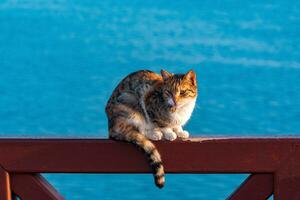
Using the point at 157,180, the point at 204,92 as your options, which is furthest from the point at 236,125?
the point at 157,180

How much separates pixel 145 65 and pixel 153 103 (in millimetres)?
5914

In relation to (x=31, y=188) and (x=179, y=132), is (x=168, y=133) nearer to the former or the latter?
(x=179, y=132)

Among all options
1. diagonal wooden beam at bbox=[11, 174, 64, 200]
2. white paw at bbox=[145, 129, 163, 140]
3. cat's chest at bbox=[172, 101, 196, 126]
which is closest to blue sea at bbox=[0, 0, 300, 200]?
cat's chest at bbox=[172, 101, 196, 126]

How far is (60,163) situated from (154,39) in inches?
312

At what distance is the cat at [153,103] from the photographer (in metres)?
2.98

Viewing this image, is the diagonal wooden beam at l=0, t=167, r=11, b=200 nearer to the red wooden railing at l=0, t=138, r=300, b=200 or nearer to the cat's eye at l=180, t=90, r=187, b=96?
the red wooden railing at l=0, t=138, r=300, b=200

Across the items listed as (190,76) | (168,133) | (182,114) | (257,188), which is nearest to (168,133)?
(168,133)

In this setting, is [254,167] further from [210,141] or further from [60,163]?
[60,163]

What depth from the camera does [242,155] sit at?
2.27 meters

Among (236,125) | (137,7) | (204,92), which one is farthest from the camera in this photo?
(137,7)

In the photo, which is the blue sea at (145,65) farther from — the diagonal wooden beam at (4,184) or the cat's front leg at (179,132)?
the diagonal wooden beam at (4,184)

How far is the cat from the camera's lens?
298 centimetres

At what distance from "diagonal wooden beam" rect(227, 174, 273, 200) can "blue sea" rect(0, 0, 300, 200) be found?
13.2 ft

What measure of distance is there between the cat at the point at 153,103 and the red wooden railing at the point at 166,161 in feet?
1.86
